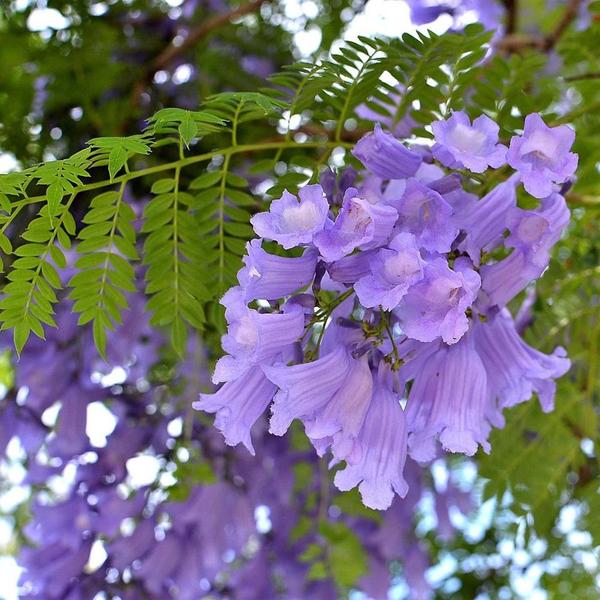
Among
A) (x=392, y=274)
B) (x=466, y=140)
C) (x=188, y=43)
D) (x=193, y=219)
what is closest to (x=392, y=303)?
(x=392, y=274)

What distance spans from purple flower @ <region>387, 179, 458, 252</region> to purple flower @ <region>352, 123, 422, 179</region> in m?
0.04

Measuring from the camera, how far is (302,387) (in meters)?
0.53

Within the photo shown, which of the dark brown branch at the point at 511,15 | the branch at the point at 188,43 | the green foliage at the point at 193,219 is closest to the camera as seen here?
the green foliage at the point at 193,219

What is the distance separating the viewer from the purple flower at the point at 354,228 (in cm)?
50

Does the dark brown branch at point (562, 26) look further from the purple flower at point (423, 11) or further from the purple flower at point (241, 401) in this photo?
the purple flower at point (241, 401)

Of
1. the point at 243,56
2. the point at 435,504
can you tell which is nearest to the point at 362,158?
the point at 243,56

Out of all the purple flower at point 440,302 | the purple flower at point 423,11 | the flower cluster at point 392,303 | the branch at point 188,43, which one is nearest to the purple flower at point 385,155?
the flower cluster at point 392,303

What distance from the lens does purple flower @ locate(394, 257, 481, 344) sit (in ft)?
1.63

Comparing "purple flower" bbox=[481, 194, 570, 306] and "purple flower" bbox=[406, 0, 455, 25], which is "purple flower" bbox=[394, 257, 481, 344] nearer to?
"purple flower" bbox=[481, 194, 570, 306]

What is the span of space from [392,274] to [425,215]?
0.06 metres

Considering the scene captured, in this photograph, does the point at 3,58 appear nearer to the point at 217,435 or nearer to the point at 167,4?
the point at 167,4

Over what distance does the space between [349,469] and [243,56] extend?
1028mm

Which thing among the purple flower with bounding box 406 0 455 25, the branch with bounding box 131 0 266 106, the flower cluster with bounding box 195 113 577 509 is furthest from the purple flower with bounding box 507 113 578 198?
the purple flower with bounding box 406 0 455 25

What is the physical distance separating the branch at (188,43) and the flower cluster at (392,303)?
681 millimetres
